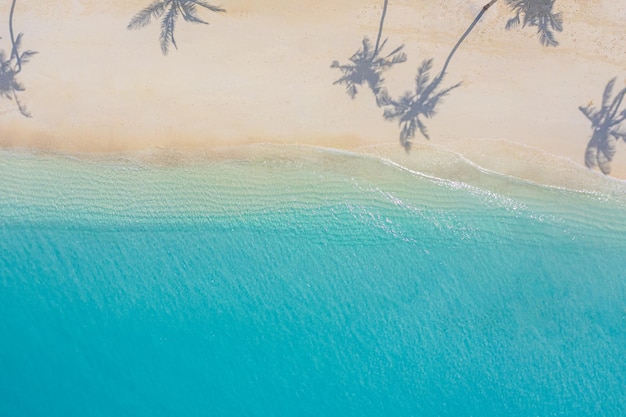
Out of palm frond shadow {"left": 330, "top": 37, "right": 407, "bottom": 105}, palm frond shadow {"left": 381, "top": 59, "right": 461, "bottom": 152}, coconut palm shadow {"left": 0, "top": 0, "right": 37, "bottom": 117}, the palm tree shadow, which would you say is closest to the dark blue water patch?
palm frond shadow {"left": 381, "top": 59, "right": 461, "bottom": 152}

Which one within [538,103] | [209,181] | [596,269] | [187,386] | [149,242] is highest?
[538,103]

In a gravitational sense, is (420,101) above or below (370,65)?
below

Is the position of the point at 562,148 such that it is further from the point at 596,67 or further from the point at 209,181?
the point at 209,181

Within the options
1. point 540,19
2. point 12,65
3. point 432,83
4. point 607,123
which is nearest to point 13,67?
point 12,65

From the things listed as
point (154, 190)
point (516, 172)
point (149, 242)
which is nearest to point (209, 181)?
point (154, 190)

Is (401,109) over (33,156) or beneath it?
over

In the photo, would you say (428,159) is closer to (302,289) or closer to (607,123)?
(607,123)

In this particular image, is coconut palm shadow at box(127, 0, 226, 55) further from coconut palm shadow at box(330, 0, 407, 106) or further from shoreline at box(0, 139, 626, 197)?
coconut palm shadow at box(330, 0, 407, 106)
